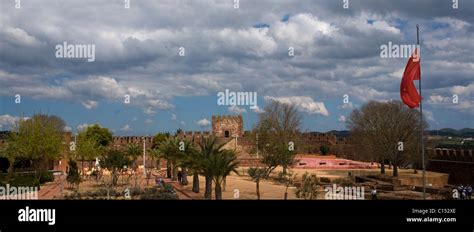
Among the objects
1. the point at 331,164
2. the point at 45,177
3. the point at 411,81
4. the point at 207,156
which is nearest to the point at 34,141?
the point at 45,177

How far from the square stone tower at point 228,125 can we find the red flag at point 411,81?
4295 centimetres

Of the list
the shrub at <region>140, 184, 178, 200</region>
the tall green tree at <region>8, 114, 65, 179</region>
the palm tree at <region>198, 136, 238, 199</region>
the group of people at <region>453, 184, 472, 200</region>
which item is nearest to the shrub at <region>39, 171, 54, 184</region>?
the tall green tree at <region>8, 114, 65, 179</region>

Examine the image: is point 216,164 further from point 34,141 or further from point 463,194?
point 34,141

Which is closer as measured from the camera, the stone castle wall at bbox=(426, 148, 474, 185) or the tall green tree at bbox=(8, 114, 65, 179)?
the tall green tree at bbox=(8, 114, 65, 179)

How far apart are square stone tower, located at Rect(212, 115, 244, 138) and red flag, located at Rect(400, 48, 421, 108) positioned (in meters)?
42.9

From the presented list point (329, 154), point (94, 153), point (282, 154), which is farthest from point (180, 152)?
point (329, 154)

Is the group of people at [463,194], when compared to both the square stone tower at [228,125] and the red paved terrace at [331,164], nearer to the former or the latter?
the red paved terrace at [331,164]

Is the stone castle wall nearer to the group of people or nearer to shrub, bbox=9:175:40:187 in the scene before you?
the group of people

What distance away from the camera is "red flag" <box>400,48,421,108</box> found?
18.5 m

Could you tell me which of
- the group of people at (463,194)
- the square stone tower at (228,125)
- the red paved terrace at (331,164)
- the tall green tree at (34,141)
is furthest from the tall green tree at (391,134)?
the tall green tree at (34,141)
